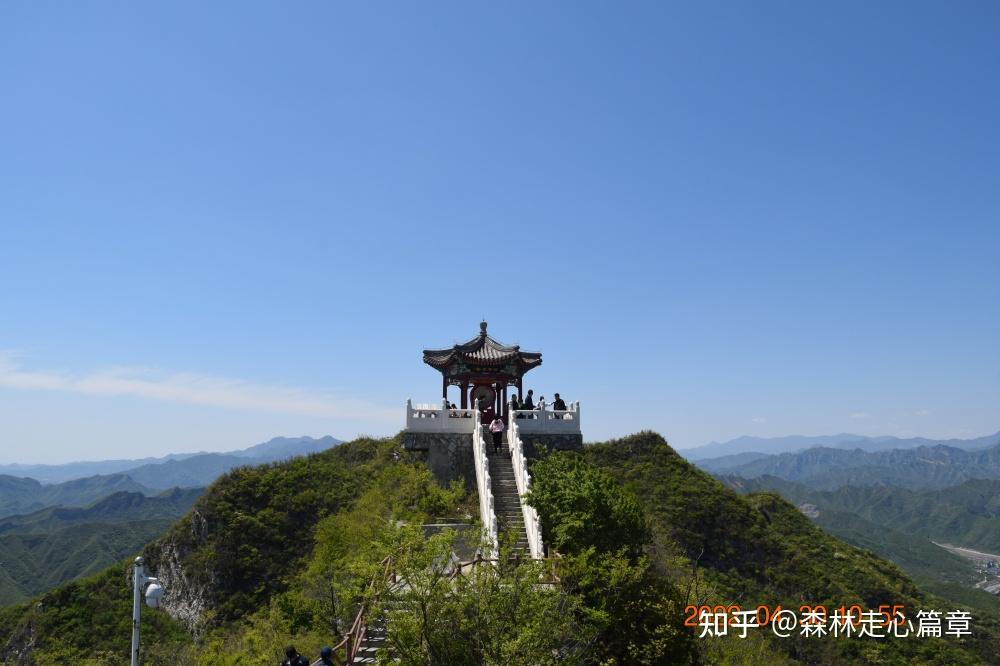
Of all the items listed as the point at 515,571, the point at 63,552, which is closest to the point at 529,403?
the point at 515,571

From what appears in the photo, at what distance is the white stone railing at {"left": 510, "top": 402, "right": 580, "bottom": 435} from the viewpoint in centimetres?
2667

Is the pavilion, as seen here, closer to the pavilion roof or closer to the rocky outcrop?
the pavilion roof

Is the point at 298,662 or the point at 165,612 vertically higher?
the point at 298,662

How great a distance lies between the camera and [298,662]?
11414 mm

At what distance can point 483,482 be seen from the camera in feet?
74.0

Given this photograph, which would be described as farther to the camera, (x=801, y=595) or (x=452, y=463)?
(x=801, y=595)

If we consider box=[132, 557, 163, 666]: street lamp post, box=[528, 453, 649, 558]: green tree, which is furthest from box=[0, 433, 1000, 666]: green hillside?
box=[132, 557, 163, 666]: street lamp post

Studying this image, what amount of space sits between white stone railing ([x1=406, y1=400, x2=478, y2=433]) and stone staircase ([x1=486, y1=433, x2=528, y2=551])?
176 centimetres

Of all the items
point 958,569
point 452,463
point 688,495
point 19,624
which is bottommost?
point 958,569

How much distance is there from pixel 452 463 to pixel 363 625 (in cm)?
1291

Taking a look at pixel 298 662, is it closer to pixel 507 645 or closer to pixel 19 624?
pixel 507 645

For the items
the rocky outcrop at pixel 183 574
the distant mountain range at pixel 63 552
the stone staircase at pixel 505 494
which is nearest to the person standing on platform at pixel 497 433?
the stone staircase at pixel 505 494

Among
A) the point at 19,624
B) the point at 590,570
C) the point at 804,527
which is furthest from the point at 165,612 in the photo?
the point at 804,527

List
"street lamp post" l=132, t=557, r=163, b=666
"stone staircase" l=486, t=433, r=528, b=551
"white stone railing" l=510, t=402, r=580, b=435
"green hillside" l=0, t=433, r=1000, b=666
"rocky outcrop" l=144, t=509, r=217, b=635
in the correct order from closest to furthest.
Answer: "street lamp post" l=132, t=557, r=163, b=666 < "green hillside" l=0, t=433, r=1000, b=666 < "stone staircase" l=486, t=433, r=528, b=551 < "white stone railing" l=510, t=402, r=580, b=435 < "rocky outcrop" l=144, t=509, r=217, b=635
